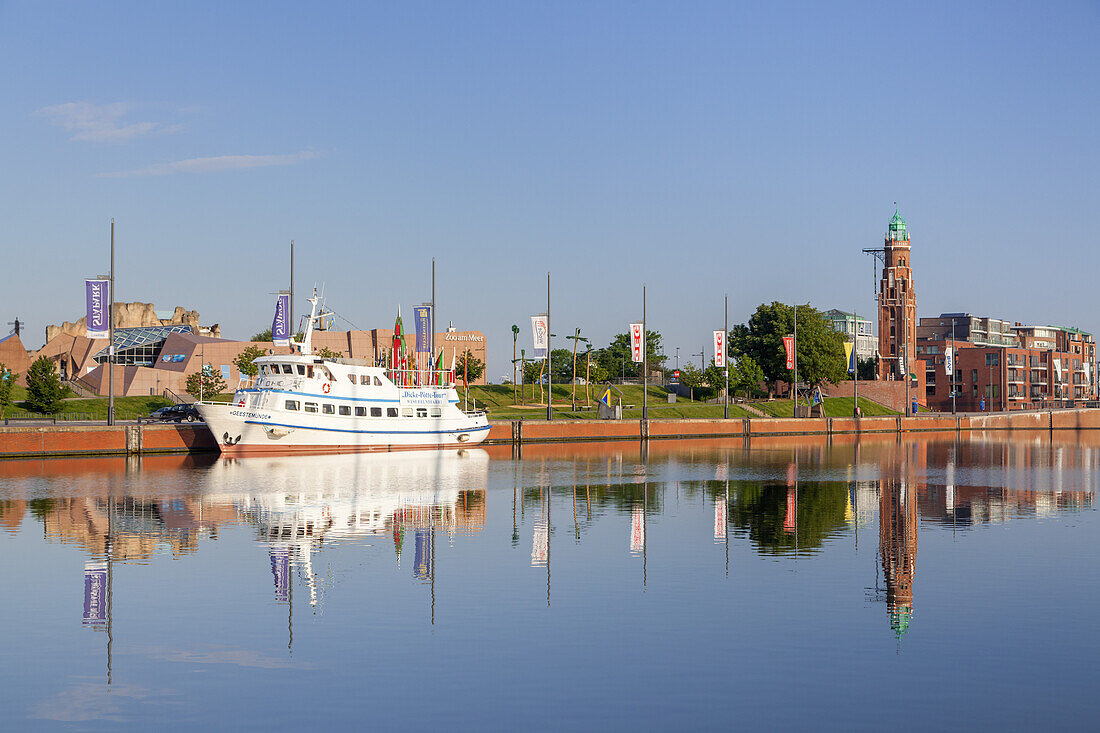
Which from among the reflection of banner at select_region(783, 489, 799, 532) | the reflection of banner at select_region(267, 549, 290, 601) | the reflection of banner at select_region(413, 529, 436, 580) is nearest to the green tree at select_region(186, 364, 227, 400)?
the reflection of banner at select_region(783, 489, 799, 532)

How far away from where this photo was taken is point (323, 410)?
240ft

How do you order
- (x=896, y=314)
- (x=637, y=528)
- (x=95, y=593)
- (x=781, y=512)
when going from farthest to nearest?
1. (x=896, y=314)
2. (x=781, y=512)
3. (x=637, y=528)
4. (x=95, y=593)

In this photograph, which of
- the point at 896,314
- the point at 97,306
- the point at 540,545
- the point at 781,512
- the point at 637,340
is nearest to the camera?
the point at 540,545

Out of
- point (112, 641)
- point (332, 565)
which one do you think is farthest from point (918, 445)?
point (112, 641)

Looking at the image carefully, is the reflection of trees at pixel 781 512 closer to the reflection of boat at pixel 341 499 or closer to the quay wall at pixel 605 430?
the reflection of boat at pixel 341 499

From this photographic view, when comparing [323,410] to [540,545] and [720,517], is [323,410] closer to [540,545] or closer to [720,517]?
[720,517]

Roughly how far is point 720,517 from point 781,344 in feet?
414

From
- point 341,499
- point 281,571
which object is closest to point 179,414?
point 341,499

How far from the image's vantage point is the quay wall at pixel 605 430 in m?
66.9

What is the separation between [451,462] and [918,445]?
56.2 m

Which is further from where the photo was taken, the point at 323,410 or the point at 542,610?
the point at 323,410

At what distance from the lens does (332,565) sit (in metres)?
28.2

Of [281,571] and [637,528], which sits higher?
[281,571]

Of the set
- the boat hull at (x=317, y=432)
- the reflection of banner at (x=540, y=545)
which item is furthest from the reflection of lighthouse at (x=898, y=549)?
the boat hull at (x=317, y=432)
